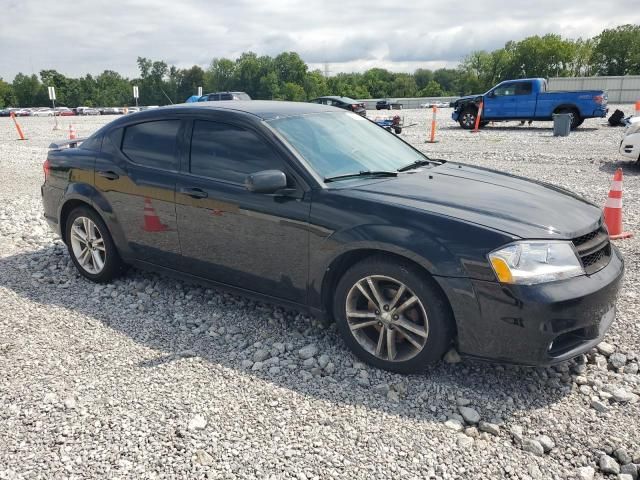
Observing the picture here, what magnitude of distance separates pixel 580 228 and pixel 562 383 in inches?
38.1

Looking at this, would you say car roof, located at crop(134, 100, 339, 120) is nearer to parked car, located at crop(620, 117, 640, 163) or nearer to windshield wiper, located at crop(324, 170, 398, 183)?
windshield wiper, located at crop(324, 170, 398, 183)

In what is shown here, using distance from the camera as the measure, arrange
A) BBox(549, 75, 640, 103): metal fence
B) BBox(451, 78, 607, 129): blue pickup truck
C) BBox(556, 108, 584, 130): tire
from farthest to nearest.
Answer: BBox(549, 75, 640, 103): metal fence, BBox(556, 108, 584, 130): tire, BBox(451, 78, 607, 129): blue pickup truck

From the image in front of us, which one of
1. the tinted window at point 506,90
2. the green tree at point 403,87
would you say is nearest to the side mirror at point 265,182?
the tinted window at point 506,90

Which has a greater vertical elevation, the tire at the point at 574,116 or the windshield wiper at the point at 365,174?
the tire at the point at 574,116

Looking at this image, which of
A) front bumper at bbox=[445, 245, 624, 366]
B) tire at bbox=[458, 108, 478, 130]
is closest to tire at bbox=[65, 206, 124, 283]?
front bumper at bbox=[445, 245, 624, 366]

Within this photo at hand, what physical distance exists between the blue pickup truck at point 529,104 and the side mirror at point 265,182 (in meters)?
18.8

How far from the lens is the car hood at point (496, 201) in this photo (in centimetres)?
317

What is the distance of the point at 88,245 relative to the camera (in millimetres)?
5129

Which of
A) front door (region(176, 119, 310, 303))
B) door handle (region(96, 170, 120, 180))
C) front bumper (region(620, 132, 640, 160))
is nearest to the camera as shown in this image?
front door (region(176, 119, 310, 303))

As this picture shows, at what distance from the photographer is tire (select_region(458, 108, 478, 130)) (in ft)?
70.6

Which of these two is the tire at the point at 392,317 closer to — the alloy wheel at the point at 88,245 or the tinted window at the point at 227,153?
the tinted window at the point at 227,153

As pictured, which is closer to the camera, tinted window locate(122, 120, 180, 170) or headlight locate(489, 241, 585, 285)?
headlight locate(489, 241, 585, 285)

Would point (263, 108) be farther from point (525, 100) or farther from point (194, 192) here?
point (525, 100)

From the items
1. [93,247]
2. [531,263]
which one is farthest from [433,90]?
[531,263]
